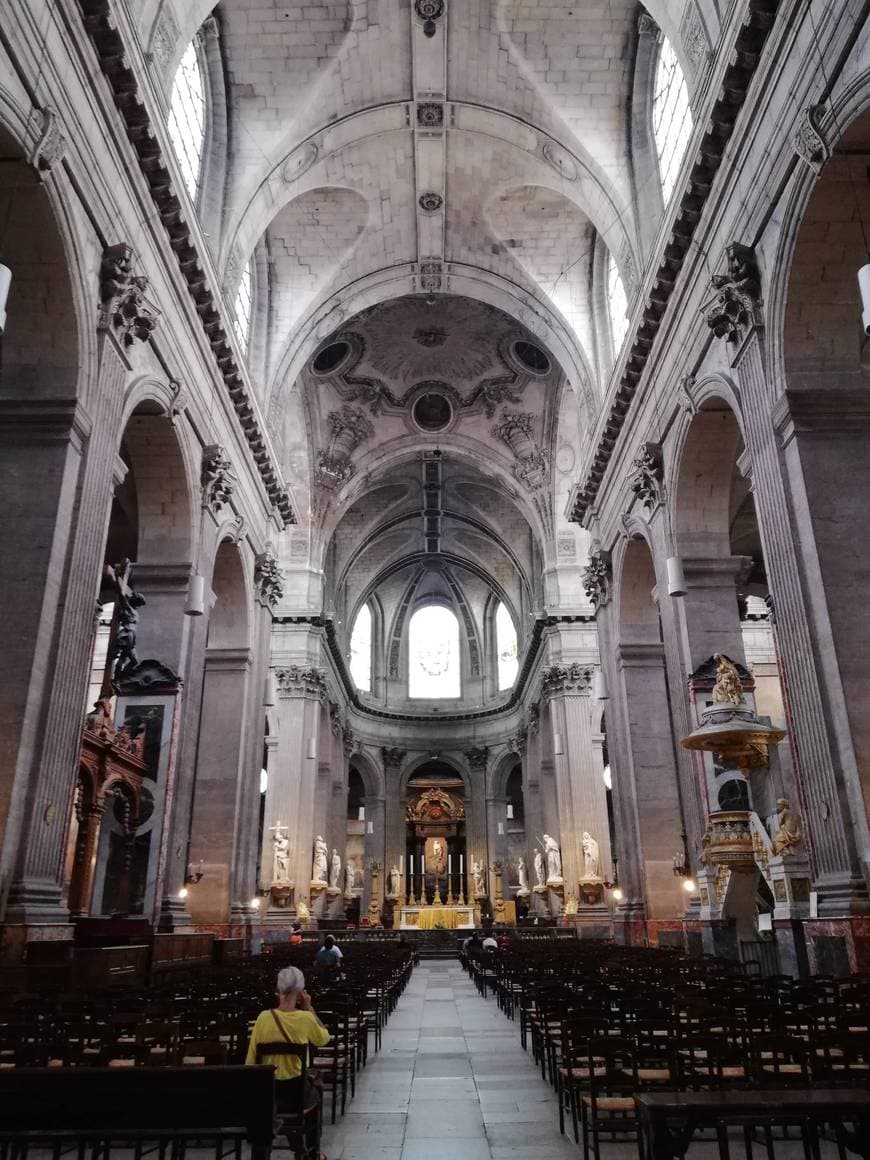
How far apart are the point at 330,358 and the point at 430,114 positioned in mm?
10603

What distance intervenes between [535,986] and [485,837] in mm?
34915

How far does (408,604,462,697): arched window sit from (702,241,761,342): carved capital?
33.8m

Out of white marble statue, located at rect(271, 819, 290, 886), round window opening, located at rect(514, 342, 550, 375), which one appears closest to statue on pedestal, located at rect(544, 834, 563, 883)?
white marble statue, located at rect(271, 819, 290, 886)

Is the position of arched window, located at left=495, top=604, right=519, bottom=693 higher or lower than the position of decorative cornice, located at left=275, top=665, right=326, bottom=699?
higher

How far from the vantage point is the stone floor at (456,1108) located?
15.2ft

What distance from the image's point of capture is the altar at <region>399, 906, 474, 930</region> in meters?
34.4

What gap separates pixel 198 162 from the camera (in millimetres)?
16281

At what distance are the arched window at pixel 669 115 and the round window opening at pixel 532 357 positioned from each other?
11383 millimetres

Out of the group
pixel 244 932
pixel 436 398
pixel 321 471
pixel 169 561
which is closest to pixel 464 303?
pixel 436 398

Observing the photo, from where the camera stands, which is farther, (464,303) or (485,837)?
(485,837)

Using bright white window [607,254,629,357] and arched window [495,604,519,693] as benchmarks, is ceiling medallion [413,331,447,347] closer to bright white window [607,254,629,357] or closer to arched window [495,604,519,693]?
bright white window [607,254,629,357]

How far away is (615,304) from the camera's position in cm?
2056

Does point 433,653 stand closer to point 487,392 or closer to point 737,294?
point 487,392

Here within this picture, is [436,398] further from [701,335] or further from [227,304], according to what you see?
[701,335]
